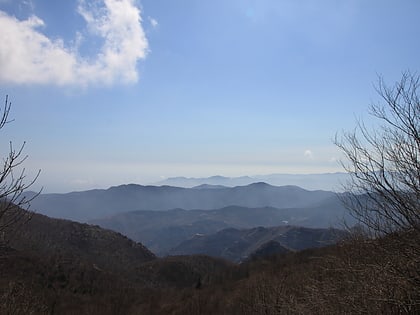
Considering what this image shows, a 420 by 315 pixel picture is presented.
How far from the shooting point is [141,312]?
6550cm

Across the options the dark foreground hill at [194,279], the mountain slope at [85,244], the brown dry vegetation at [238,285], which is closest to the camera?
the brown dry vegetation at [238,285]

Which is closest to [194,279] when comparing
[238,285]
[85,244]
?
[238,285]

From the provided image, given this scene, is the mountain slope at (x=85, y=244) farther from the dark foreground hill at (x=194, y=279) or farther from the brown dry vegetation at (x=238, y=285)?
the brown dry vegetation at (x=238, y=285)

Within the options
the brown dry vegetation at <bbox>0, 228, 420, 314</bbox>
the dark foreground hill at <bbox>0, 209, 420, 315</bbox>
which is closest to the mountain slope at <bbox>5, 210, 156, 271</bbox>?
the dark foreground hill at <bbox>0, 209, 420, 315</bbox>

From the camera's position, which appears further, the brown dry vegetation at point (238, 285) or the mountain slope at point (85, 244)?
the mountain slope at point (85, 244)

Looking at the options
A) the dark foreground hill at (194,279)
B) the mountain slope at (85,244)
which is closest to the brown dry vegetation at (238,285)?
the dark foreground hill at (194,279)

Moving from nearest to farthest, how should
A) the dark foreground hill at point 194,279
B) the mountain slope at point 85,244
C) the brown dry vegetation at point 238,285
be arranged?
1. the brown dry vegetation at point 238,285
2. the dark foreground hill at point 194,279
3. the mountain slope at point 85,244

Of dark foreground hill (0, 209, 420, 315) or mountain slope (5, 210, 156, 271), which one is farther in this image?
mountain slope (5, 210, 156, 271)

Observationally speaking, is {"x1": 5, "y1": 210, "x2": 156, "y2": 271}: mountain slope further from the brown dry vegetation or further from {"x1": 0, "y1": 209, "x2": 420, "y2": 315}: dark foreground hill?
the brown dry vegetation

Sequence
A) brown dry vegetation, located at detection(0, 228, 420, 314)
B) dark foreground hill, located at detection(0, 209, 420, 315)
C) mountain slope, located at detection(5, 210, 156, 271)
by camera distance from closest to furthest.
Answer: brown dry vegetation, located at detection(0, 228, 420, 314)
dark foreground hill, located at detection(0, 209, 420, 315)
mountain slope, located at detection(5, 210, 156, 271)

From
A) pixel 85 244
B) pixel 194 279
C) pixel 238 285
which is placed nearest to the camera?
pixel 238 285

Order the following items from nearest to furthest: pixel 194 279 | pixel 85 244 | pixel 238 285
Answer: pixel 238 285 → pixel 194 279 → pixel 85 244

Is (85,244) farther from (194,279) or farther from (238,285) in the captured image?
(238,285)

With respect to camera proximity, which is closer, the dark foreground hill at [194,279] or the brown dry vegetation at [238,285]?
the brown dry vegetation at [238,285]
